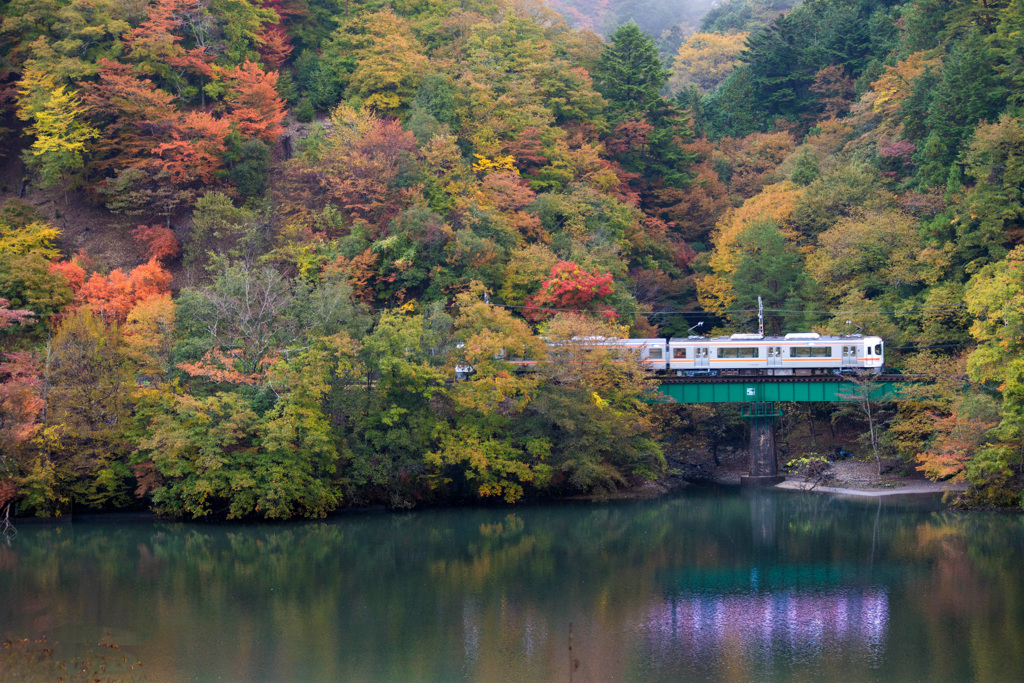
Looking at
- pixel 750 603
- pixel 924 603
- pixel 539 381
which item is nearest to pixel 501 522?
pixel 539 381

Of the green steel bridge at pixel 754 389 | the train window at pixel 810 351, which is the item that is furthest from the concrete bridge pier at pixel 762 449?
the train window at pixel 810 351

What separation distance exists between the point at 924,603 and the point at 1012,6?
43745 mm

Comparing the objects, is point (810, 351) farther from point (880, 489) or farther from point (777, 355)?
point (880, 489)

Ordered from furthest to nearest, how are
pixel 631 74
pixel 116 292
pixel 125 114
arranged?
1. pixel 631 74
2. pixel 125 114
3. pixel 116 292

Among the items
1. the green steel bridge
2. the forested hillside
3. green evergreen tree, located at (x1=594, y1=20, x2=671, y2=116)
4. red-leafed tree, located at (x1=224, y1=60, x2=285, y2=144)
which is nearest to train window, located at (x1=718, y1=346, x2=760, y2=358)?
the green steel bridge

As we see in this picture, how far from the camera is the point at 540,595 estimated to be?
28.3m

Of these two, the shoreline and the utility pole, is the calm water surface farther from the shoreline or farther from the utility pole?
the utility pole

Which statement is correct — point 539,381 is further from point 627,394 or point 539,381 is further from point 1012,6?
point 1012,6

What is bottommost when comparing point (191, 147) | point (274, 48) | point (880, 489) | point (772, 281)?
point (880, 489)

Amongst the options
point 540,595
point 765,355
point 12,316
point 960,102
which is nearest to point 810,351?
point 765,355

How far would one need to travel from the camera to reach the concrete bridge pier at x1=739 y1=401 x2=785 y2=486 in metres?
49.6

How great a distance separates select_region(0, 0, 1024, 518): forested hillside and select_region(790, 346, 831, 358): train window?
2929 millimetres

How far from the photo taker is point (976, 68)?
5278cm

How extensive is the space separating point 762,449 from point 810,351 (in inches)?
223
